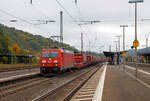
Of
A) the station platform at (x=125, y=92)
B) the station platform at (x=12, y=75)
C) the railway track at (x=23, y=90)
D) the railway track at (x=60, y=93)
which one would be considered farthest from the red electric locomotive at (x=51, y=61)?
the station platform at (x=125, y=92)

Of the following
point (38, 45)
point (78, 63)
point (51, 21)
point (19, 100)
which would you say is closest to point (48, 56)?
point (51, 21)

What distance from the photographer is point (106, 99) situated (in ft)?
37.0

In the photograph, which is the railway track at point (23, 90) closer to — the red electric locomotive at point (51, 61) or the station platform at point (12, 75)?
the station platform at point (12, 75)

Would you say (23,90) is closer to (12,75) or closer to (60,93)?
(60,93)

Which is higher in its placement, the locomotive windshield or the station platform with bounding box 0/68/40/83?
the locomotive windshield

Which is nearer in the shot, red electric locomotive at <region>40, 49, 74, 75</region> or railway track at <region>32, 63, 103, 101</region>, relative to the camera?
railway track at <region>32, 63, 103, 101</region>

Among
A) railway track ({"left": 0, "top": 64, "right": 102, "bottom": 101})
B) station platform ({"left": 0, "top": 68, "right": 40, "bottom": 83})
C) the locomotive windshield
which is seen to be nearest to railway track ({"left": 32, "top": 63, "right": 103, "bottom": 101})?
railway track ({"left": 0, "top": 64, "right": 102, "bottom": 101})

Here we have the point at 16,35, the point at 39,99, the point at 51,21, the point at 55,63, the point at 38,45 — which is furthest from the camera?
the point at 16,35

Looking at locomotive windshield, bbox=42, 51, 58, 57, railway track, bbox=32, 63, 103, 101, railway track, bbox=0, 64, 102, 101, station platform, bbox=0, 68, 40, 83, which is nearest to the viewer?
railway track, bbox=32, 63, 103, 101

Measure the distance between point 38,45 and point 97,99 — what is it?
137276 millimetres

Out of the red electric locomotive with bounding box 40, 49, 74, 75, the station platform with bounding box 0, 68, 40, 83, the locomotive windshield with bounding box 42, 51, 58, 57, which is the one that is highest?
the locomotive windshield with bounding box 42, 51, 58, 57

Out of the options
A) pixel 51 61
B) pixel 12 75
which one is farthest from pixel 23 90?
pixel 12 75

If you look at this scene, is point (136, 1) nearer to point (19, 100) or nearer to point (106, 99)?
point (106, 99)

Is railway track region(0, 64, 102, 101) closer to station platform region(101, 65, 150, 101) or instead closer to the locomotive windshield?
station platform region(101, 65, 150, 101)
